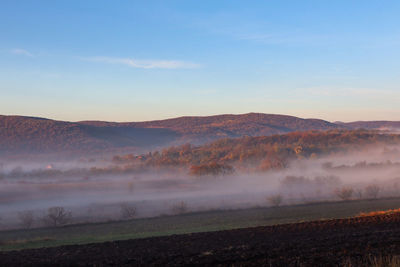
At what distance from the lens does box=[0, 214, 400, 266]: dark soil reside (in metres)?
15.8

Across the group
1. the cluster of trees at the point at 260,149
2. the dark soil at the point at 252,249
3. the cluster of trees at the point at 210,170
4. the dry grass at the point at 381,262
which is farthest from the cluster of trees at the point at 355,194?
the cluster of trees at the point at 260,149

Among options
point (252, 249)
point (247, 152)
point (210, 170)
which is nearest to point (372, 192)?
point (210, 170)

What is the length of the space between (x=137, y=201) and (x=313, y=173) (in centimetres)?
6127

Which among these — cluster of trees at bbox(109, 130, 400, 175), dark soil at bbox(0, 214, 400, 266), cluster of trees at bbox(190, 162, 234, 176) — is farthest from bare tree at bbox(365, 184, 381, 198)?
cluster of trees at bbox(109, 130, 400, 175)

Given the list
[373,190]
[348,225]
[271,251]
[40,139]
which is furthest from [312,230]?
[40,139]

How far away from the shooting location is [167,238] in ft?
89.1

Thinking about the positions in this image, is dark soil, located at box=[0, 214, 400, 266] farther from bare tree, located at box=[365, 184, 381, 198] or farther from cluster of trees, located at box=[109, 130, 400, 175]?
cluster of trees, located at box=[109, 130, 400, 175]

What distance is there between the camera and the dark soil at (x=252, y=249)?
51.8 ft

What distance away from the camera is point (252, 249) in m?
19.0

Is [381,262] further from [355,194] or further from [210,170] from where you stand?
[210,170]

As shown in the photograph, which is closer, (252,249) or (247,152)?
(252,249)

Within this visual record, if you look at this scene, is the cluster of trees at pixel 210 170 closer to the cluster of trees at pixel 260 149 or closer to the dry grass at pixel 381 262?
the cluster of trees at pixel 260 149

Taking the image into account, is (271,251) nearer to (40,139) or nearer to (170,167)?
(170,167)

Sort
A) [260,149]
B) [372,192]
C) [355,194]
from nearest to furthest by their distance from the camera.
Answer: [372,192] < [355,194] < [260,149]
